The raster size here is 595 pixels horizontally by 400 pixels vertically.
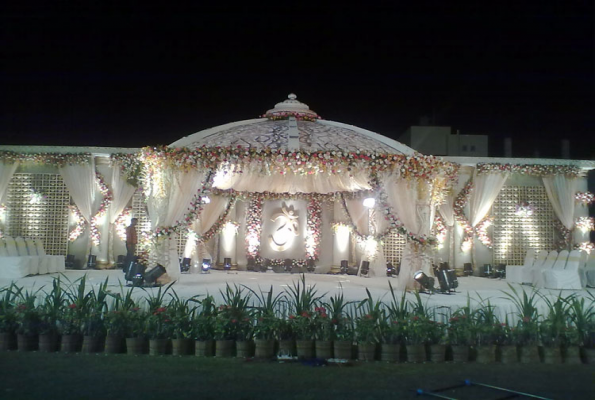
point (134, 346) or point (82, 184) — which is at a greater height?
point (82, 184)

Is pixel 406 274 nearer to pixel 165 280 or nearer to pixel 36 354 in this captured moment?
pixel 165 280

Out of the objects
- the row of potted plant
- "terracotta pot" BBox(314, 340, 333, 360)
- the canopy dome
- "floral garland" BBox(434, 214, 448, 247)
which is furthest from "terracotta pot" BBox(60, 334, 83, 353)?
"floral garland" BBox(434, 214, 448, 247)

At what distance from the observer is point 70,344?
6098 mm

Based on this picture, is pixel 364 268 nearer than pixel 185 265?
No

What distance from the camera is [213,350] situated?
601 centimetres

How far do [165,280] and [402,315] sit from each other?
6.06 metres

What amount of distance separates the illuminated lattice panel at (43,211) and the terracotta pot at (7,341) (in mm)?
10467

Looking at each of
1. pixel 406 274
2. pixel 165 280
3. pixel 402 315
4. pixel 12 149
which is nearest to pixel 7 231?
pixel 12 149

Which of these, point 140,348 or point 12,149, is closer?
point 140,348

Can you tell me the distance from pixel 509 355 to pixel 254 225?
11092mm

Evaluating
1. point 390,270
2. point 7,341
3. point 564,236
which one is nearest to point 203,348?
point 7,341

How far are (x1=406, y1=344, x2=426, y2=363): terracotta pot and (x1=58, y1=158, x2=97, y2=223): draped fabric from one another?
11944 millimetres

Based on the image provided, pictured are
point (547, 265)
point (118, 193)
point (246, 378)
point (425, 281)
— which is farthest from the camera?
point (118, 193)

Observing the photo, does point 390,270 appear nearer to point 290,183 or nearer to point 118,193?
point 290,183
